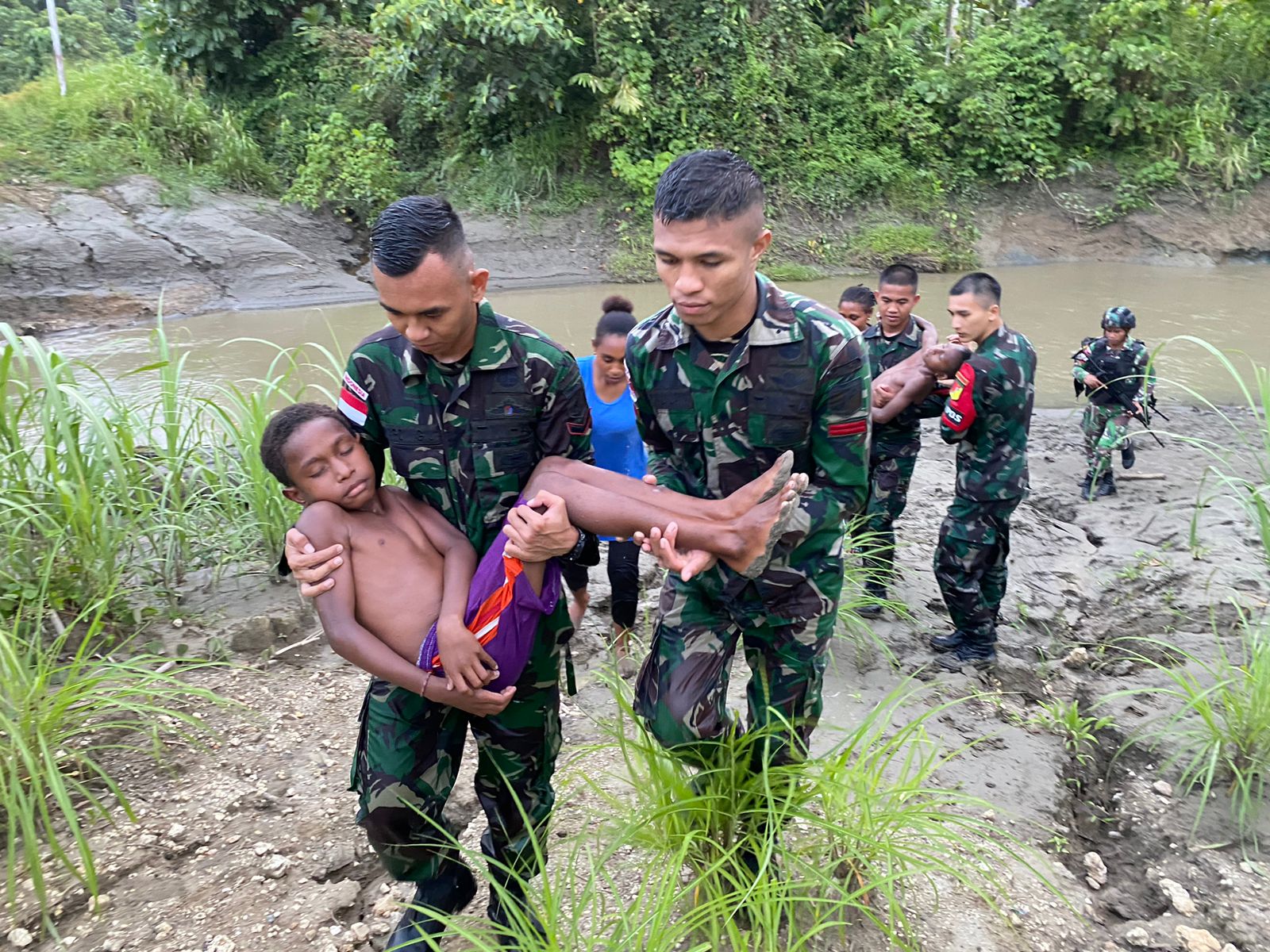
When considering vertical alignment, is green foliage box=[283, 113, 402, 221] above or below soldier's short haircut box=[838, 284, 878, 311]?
above

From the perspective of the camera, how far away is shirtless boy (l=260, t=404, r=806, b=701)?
1887 millimetres

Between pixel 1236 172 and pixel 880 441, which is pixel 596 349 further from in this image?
pixel 1236 172

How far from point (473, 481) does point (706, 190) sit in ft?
2.88

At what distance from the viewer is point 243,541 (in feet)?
12.4

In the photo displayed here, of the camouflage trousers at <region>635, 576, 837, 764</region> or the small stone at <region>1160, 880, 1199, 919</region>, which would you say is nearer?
the camouflage trousers at <region>635, 576, 837, 764</region>

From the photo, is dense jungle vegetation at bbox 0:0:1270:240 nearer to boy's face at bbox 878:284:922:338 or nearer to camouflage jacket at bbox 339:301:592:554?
boy's face at bbox 878:284:922:338

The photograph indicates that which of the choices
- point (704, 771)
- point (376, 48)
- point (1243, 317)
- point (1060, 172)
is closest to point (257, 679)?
point (704, 771)

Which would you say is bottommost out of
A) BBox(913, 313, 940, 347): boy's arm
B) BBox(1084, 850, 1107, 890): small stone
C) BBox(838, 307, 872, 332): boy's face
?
BBox(1084, 850, 1107, 890): small stone

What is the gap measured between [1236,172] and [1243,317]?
519 centimetres

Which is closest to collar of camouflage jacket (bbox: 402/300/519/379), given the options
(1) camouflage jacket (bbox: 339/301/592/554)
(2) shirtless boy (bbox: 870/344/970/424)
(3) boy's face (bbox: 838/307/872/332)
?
(1) camouflage jacket (bbox: 339/301/592/554)

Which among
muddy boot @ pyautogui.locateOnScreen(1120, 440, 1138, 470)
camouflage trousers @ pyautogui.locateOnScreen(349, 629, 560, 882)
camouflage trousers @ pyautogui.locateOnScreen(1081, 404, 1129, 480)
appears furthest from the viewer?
muddy boot @ pyautogui.locateOnScreen(1120, 440, 1138, 470)

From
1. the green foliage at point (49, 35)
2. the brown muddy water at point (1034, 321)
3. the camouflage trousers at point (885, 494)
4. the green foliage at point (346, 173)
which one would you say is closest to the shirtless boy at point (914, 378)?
the camouflage trousers at point (885, 494)

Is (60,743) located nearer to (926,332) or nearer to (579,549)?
(579,549)

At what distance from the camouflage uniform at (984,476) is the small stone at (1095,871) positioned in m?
1.25
